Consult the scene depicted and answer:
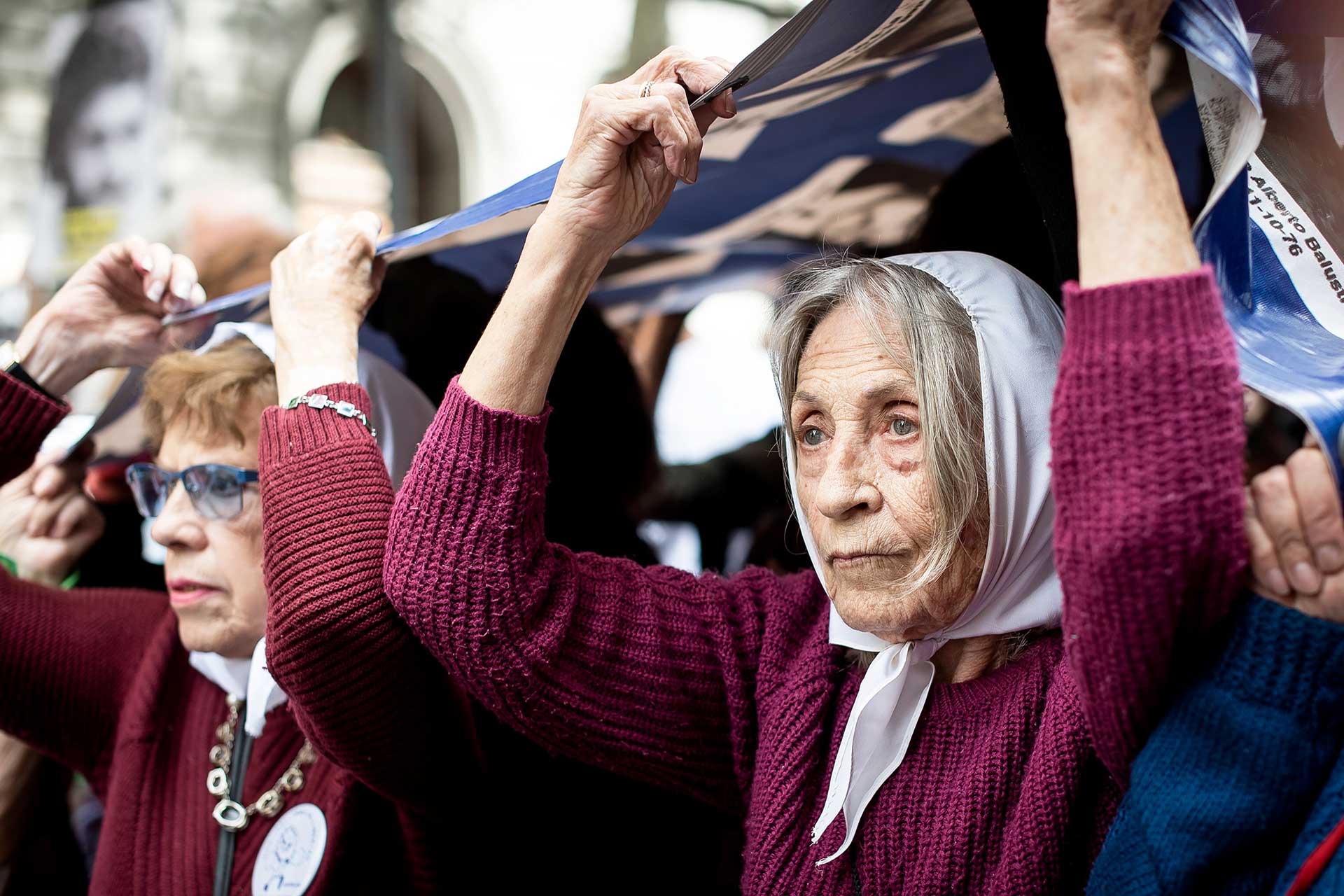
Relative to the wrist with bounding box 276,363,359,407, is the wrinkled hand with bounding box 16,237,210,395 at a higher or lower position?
higher

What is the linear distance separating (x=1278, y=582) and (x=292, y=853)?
1591 millimetres

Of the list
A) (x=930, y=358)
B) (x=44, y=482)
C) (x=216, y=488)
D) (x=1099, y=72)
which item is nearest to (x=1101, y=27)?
(x=1099, y=72)

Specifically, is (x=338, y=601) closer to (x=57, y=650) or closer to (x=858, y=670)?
(x=858, y=670)

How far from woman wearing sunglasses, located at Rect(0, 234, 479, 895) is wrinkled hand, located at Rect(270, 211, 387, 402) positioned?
0.10ft

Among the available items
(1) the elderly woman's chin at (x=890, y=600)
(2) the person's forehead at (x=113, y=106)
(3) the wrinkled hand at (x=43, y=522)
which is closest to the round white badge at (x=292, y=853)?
(3) the wrinkled hand at (x=43, y=522)

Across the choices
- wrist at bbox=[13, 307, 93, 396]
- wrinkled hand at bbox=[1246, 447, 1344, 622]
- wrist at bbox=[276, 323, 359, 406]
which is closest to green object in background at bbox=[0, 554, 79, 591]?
wrist at bbox=[13, 307, 93, 396]

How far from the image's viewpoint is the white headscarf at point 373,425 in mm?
2033

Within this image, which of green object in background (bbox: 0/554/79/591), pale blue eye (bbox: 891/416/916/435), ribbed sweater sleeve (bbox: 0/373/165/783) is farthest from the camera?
green object in background (bbox: 0/554/79/591)

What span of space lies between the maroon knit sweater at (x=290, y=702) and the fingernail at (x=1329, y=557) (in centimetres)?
114

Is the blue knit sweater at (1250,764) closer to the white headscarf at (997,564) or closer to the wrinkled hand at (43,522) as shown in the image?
the white headscarf at (997,564)

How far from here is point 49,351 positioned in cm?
227

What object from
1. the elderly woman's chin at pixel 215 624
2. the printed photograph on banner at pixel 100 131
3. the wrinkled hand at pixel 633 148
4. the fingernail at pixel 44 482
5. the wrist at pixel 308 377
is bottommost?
the elderly woman's chin at pixel 215 624

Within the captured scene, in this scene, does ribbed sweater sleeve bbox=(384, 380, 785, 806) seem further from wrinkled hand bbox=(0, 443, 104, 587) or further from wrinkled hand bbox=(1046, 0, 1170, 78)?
wrinkled hand bbox=(0, 443, 104, 587)

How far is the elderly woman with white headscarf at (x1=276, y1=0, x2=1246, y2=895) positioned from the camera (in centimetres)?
141
